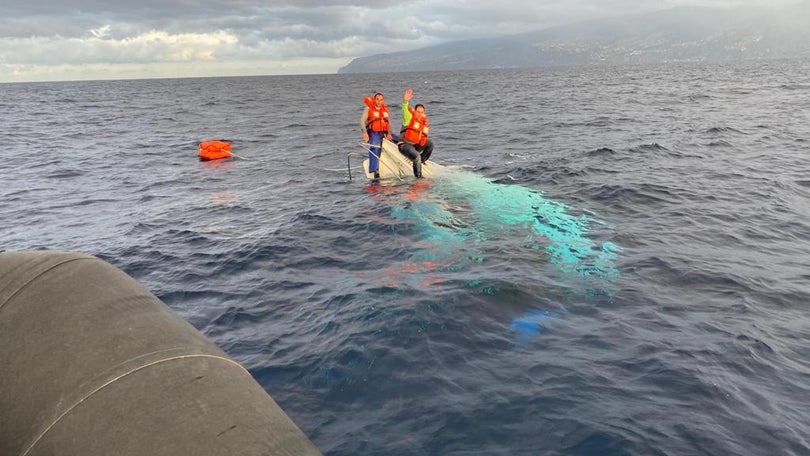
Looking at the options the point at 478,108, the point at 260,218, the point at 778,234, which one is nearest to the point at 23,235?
the point at 260,218

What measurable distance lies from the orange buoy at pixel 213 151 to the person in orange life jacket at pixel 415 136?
37.4 feet

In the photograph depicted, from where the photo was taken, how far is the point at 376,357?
645 cm

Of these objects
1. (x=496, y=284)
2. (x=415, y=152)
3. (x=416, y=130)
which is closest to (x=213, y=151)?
(x=415, y=152)

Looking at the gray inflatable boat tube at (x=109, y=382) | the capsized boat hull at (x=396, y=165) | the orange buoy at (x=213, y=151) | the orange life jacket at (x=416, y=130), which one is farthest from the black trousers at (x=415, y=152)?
the gray inflatable boat tube at (x=109, y=382)

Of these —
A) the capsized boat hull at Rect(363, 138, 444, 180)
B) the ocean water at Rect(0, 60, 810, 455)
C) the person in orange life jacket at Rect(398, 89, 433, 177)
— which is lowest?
the ocean water at Rect(0, 60, 810, 455)

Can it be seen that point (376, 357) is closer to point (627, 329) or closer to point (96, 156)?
point (627, 329)

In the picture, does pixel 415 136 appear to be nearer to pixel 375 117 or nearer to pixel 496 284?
pixel 375 117

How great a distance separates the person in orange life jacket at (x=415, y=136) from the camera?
1617 cm

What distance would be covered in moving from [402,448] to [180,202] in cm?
1371

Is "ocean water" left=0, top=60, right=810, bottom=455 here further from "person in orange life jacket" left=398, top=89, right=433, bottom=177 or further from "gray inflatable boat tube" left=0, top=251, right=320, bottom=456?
"gray inflatable boat tube" left=0, top=251, right=320, bottom=456

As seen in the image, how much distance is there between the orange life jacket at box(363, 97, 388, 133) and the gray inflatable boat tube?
15.2 m

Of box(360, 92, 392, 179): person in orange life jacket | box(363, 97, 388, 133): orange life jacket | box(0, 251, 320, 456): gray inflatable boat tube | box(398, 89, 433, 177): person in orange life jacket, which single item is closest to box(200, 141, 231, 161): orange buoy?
box(360, 92, 392, 179): person in orange life jacket

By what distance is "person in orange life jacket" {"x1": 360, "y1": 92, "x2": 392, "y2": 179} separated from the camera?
17.1 meters

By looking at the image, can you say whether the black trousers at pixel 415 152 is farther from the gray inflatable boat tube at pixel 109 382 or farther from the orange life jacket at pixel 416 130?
the gray inflatable boat tube at pixel 109 382
